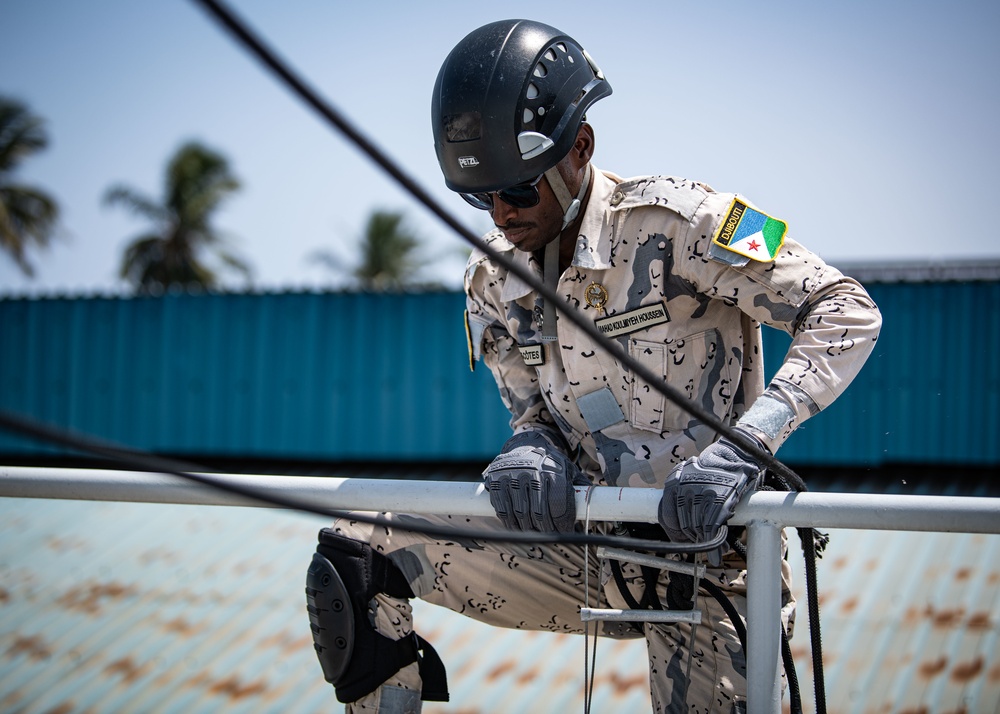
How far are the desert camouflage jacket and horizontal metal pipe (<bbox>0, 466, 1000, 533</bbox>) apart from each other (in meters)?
0.40

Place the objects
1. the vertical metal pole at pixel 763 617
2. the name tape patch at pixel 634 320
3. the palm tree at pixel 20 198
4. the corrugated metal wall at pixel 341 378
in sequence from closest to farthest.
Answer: the vertical metal pole at pixel 763 617 → the name tape patch at pixel 634 320 → the corrugated metal wall at pixel 341 378 → the palm tree at pixel 20 198

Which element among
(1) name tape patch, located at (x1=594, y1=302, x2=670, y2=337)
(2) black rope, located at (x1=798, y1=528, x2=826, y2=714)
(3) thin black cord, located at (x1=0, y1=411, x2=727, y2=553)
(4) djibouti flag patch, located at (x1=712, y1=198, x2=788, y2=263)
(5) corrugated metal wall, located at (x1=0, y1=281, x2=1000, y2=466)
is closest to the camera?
(3) thin black cord, located at (x1=0, y1=411, x2=727, y2=553)

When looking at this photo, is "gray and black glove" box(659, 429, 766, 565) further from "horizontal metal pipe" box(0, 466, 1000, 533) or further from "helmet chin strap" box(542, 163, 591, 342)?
"helmet chin strap" box(542, 163, 591, 342)

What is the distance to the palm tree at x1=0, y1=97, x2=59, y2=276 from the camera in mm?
22703

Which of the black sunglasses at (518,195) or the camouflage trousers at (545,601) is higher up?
the black sunglasses at (518,195)

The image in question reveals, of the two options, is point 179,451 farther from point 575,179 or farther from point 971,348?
point 575,179

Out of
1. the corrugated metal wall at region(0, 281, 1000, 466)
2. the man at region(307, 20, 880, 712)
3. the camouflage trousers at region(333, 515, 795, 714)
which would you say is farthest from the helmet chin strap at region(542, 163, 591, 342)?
the corrugated metal wall at region(0, 281, 1000, 466)

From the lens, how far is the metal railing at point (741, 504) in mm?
1606

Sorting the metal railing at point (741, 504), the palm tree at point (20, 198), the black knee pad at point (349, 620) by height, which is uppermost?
the palm tree at point (20, 198)

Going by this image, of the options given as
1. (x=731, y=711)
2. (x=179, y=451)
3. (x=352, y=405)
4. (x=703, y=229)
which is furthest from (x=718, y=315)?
(x=179, y=451)

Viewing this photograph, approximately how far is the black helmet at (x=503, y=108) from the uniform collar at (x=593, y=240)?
166 mm

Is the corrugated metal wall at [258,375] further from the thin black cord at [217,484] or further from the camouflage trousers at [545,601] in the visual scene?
the thin black cord at [217,484]

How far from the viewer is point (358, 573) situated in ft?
6.98

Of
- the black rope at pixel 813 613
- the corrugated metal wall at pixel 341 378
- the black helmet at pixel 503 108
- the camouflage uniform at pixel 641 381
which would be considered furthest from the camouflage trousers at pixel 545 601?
the corrugated metal wall at pixel 341 378
